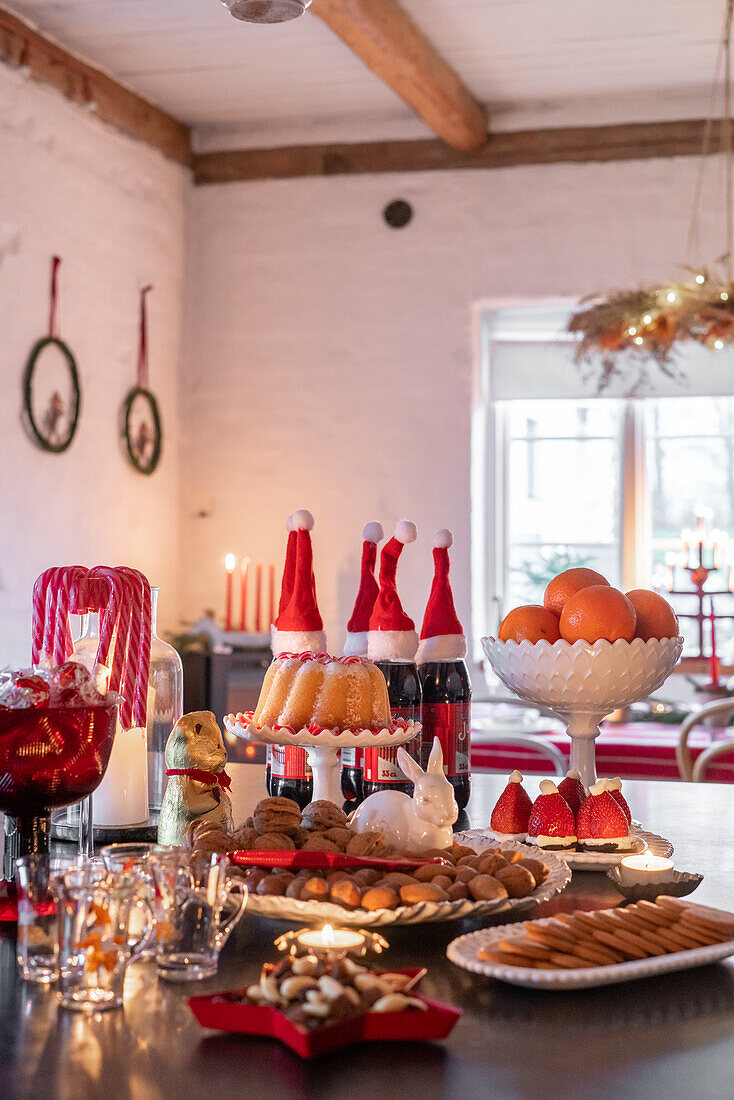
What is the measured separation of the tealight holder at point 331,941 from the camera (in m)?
0.85

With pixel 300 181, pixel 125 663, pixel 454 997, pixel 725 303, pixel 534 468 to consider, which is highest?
pixel 300 181

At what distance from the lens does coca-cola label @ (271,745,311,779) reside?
1360 millimetres

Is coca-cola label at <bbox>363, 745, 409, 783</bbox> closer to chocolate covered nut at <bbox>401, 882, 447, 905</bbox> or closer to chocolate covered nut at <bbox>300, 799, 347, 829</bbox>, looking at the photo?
chocolate covered nut at <bbox>300, 799, 347, 829</bbox>

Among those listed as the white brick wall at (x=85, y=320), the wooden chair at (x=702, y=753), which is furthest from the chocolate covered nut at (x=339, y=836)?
the white brick wall at (x=85, y=320)

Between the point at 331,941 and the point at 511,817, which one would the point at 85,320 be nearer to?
the point at 511,817

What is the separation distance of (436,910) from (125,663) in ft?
1.54

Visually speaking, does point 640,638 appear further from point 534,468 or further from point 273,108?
point 273,108

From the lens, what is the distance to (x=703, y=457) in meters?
4.51

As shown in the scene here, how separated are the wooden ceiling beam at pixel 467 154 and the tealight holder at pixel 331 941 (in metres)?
3.98

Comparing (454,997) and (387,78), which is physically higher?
(387,78)

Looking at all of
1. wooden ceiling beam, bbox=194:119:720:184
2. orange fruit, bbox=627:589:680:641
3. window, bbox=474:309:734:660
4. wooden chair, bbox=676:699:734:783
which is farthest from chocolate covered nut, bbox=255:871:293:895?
wooden ceiling beam, bbox=194:119:720:184

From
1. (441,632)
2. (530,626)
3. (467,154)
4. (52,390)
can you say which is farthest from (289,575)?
(467,154)

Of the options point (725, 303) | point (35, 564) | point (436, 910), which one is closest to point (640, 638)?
point (436, 910)

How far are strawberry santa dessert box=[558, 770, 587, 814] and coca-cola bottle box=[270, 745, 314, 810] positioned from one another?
0.95 feet
